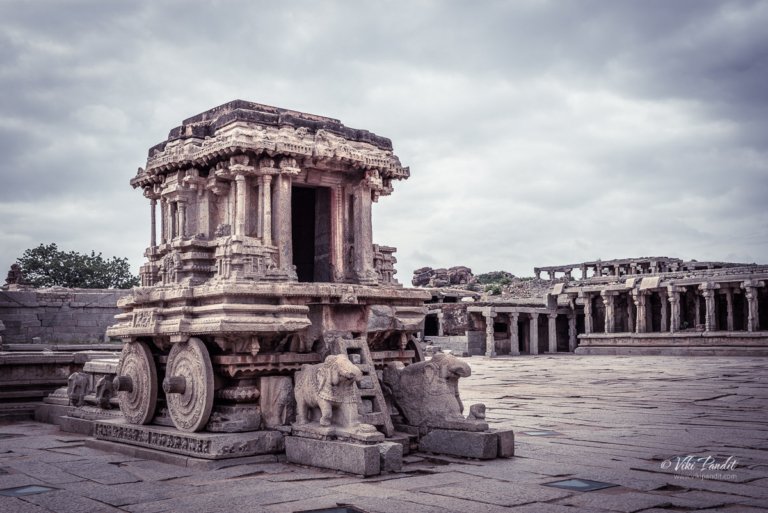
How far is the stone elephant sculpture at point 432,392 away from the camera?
8594mm

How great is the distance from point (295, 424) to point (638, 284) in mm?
30774

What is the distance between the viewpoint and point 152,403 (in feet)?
31.1

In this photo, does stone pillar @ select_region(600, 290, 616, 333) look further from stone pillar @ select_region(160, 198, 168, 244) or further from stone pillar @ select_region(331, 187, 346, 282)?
stone pillar @ select_region(160, 198, 168, 244)

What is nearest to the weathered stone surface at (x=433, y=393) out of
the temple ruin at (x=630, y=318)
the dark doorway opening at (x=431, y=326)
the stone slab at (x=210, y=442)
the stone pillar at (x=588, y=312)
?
the stone slab at (x=210, y=442)

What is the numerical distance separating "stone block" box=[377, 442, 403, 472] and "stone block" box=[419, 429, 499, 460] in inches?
38.4

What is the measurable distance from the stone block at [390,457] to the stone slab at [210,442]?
1439 millimetres

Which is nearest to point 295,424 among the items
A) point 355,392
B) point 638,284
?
point 355,392

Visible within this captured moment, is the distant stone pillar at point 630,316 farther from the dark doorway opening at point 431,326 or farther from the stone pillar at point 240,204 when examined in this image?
the stone pillar at point 240,204

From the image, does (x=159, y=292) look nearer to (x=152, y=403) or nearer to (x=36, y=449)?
(x=152, y=403)

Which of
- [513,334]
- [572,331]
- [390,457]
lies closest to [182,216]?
[390,457]

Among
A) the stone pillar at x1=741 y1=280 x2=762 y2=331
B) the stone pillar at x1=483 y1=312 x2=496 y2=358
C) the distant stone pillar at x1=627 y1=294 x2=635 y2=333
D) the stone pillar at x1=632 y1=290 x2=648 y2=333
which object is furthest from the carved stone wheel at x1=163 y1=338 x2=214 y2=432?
the distant stone pillar at x1=627 y1=294 x2=635 y2=333

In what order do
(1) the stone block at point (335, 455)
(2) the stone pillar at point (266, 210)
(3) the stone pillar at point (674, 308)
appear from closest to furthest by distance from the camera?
(1) the stone block at point (335, 455) < (2) the stone pillar at point (266, 210) < (3) the stone pillar at point (674, 308)

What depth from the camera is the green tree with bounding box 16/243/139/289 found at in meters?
45.8

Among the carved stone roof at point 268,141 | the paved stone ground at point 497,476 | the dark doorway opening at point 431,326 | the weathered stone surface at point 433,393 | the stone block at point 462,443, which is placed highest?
the carved stone roof at point 268,141
